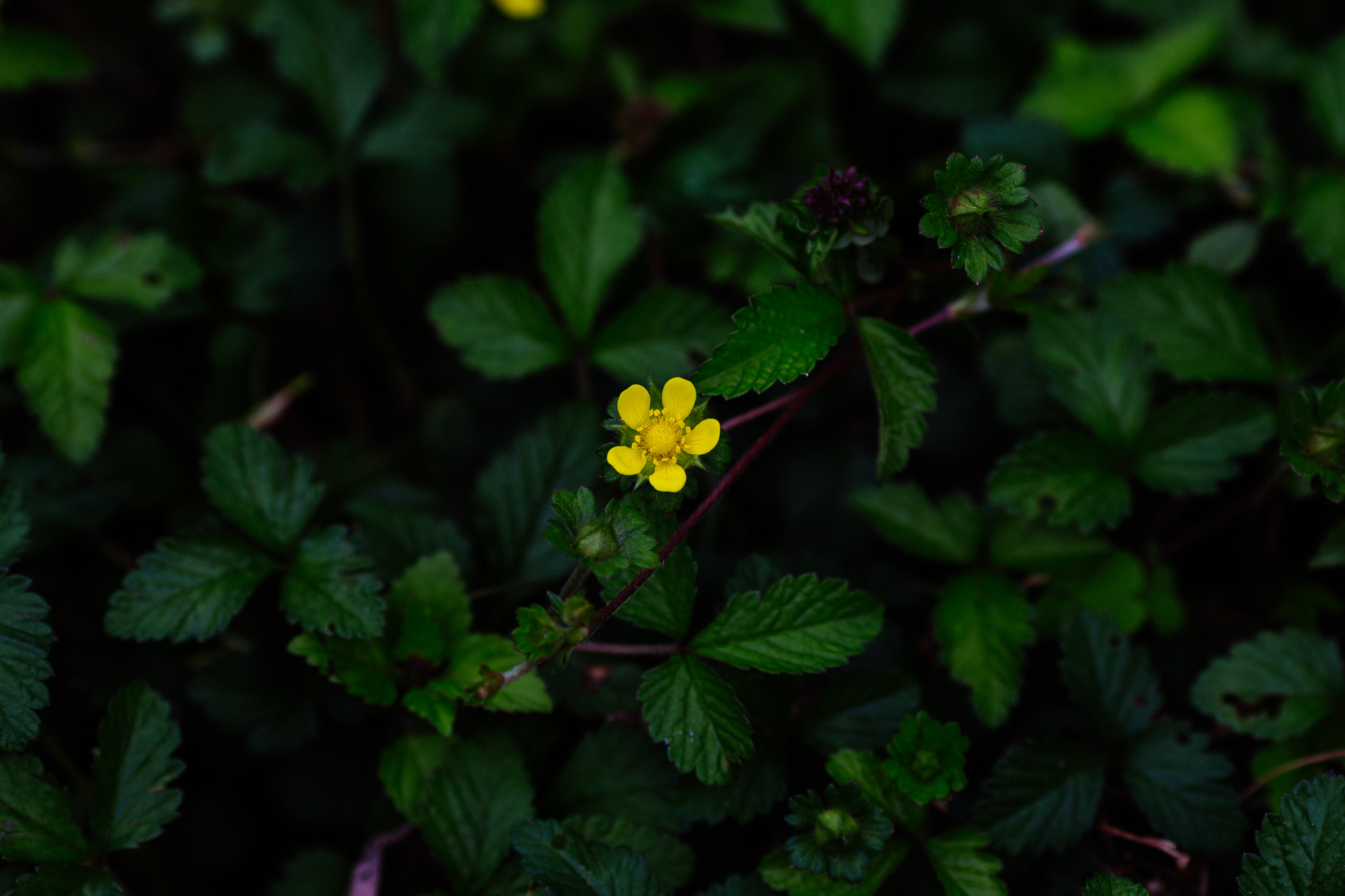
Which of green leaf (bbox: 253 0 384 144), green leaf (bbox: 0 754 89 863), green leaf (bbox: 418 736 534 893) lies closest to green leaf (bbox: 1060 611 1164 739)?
green leaf (bbox: 418 736 534 893)

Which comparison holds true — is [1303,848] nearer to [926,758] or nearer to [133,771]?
[926,758]

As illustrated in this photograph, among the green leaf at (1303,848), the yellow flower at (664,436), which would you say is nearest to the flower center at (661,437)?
the yellow flower at (664,436)

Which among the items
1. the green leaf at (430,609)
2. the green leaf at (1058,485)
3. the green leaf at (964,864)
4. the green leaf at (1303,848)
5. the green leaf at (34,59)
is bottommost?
the green leaf at (964,864)

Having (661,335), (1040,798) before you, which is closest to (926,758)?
(1040,798)

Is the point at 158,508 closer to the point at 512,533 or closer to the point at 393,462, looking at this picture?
the point at 393,462

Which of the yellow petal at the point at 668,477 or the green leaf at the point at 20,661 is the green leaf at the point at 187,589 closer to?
the green leaf at the point at 20,661

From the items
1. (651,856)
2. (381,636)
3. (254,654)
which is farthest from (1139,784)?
(254,654)
